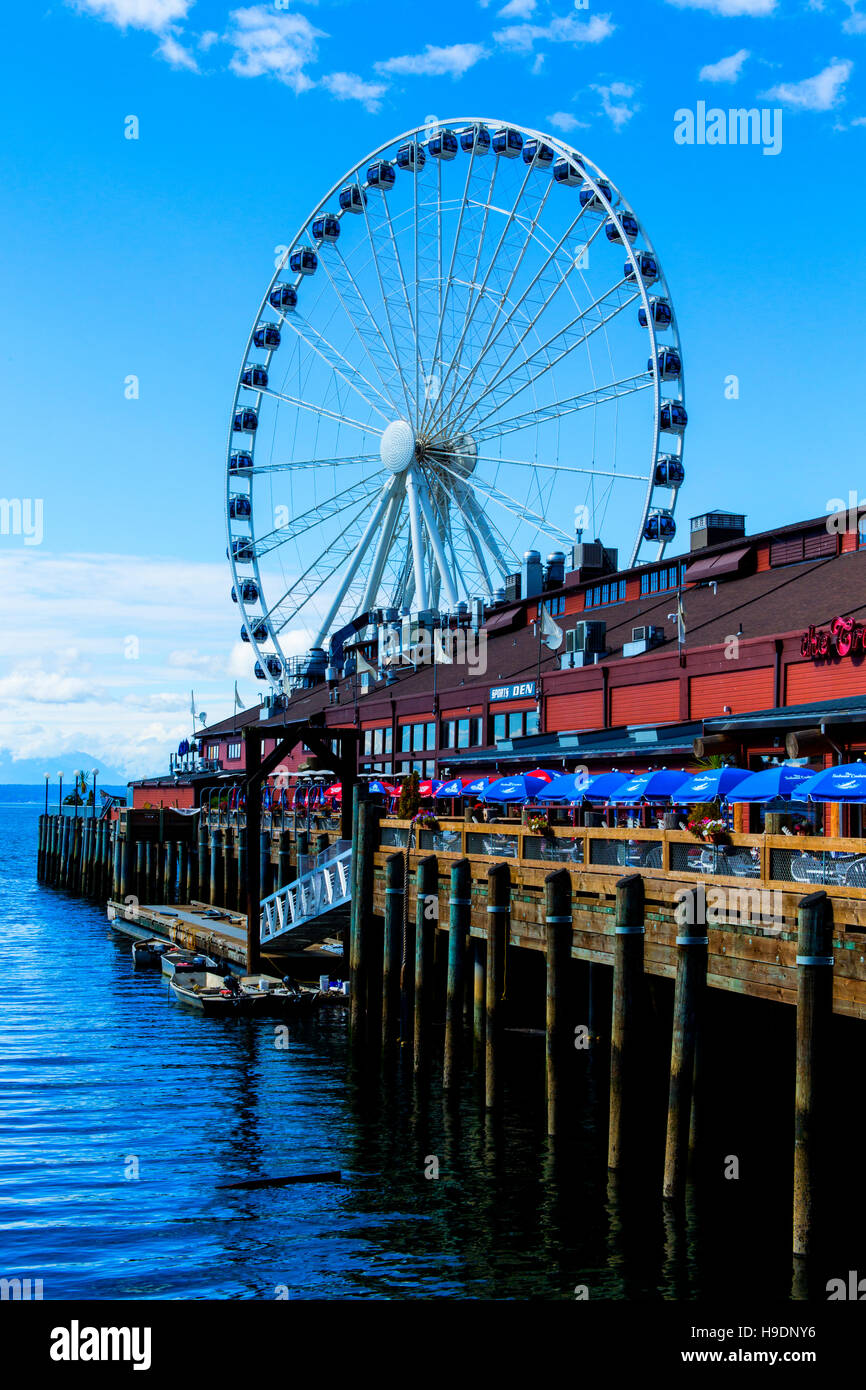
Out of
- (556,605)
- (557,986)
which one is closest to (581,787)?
(557,986)

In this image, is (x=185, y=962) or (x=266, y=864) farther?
(x=266, y=864)

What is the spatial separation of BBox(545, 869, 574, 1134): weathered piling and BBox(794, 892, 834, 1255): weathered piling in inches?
271

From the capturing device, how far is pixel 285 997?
37.6m

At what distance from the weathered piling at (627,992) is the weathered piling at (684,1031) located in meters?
1.36

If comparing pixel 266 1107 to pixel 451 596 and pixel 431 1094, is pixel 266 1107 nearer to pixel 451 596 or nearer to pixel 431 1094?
pixel 431 1094

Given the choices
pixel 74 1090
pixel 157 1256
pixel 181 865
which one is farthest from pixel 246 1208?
pixel 181 865

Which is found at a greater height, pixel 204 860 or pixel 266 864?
pixel 266 864

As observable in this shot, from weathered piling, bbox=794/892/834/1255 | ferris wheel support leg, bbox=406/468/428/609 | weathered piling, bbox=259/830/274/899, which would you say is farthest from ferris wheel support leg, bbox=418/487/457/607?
weathered piling, bbox=794/892/834/1255

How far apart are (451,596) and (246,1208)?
5489 centimetres

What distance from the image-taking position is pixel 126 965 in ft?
175

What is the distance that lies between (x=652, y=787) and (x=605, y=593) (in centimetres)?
3745

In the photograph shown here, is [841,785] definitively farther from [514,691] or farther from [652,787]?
[514,691]

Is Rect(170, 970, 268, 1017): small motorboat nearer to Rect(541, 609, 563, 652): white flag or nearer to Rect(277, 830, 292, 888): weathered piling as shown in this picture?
Rect(277, 830, 292, 888): weathered piling
